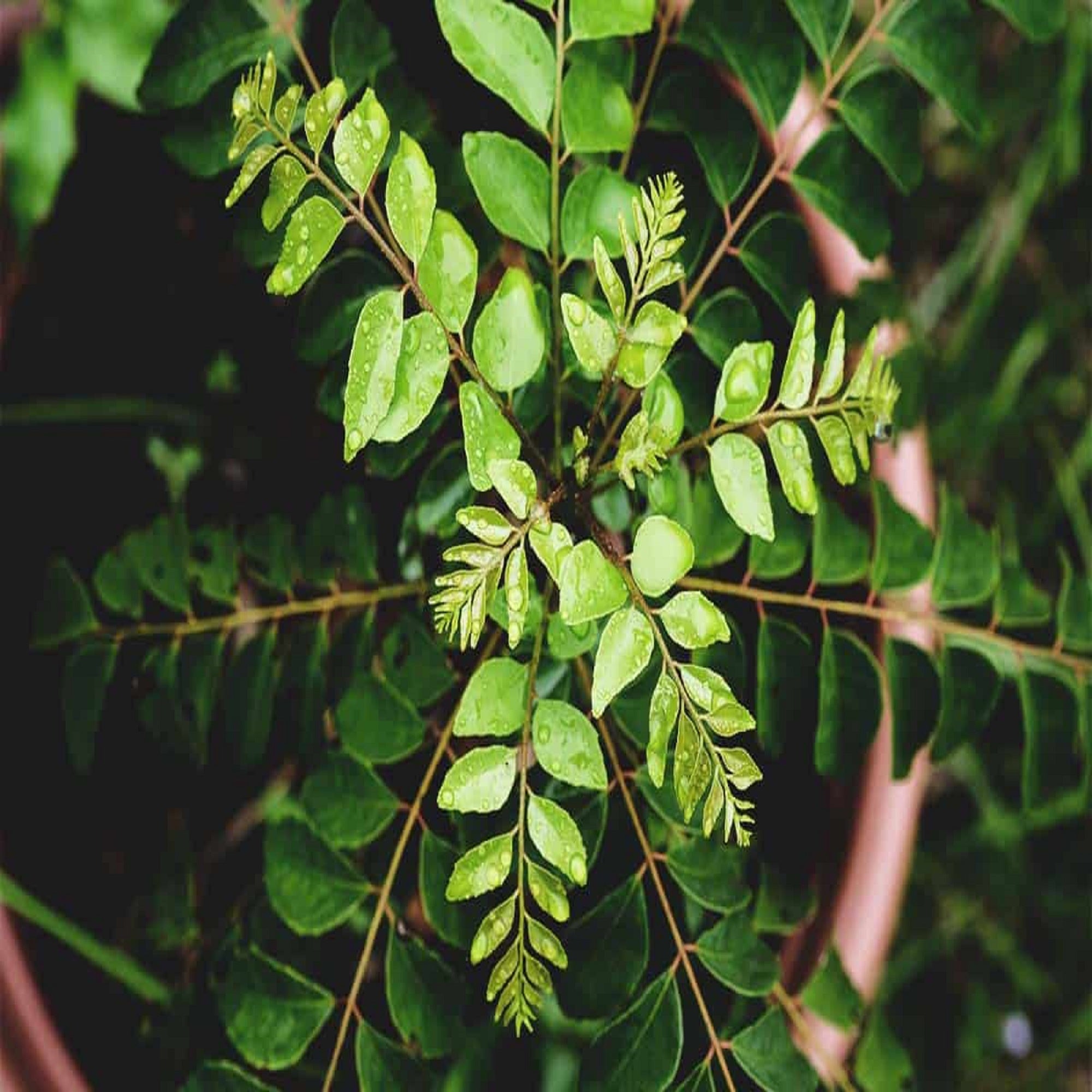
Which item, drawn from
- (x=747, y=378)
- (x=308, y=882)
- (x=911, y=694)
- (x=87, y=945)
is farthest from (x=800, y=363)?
(x=87, y=945)

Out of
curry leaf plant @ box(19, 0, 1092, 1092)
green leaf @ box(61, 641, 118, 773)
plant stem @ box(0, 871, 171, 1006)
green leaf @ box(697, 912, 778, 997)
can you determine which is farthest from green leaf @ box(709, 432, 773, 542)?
plant stem @ box(0, 871, 171, 1006)

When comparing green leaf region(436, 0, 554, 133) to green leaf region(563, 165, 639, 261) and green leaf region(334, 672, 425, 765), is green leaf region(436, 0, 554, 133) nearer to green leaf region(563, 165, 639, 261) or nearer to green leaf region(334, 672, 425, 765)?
green leaf region(563, 165, 639, 261)

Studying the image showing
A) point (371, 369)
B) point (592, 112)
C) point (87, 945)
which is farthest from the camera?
point (87, 945)

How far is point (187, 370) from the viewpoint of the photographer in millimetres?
869

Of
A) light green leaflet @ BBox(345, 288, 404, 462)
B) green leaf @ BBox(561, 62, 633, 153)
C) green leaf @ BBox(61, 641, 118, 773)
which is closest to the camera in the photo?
light green leaflet @ BBox(345, 288, 404, 462)

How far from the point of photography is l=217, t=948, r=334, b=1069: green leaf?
549 millimetres

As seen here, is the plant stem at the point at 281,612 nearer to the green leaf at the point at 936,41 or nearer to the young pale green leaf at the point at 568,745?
the young pale green leaf at the point at 568,745

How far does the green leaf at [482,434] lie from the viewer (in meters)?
0.45

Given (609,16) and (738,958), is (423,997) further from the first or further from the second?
(609,16)

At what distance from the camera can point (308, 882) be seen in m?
0.57

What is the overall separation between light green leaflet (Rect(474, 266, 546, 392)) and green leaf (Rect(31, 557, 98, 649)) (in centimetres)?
29

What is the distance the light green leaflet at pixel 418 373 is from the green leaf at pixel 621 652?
0.11m

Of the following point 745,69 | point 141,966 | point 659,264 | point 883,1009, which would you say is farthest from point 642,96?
point 883,1009

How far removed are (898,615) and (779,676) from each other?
0.07 m
